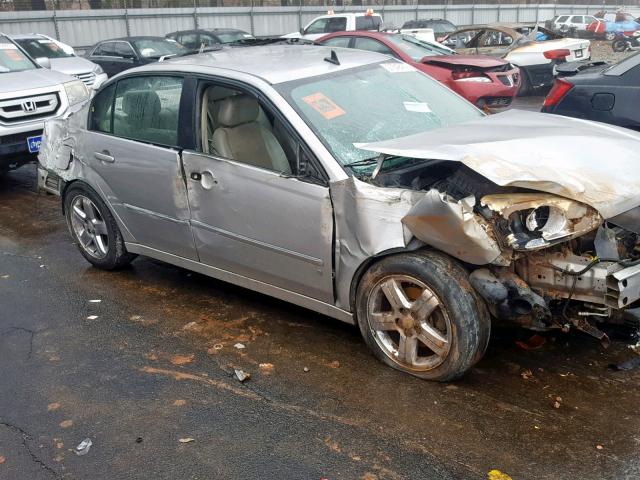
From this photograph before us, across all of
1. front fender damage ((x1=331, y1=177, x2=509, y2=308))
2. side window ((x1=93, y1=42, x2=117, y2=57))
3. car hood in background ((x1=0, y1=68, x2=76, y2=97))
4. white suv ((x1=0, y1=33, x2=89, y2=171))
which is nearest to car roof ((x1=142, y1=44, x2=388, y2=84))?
front fender damage ((x1=331, y1=177, x2=509, y2=308))

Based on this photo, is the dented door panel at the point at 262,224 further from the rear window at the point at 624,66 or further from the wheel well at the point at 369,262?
the rear window at the point at 624,66

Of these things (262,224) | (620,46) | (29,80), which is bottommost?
(620,46)

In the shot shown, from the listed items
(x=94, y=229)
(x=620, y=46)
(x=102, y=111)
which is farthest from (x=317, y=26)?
(x=94, y=229)

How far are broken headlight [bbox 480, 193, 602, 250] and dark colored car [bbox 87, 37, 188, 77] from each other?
14380 millimetres

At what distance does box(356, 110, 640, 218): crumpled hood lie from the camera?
3326 millimetres

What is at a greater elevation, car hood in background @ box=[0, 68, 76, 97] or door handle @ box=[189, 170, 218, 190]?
car hood in background @ box=[0, 68, 76, 97]

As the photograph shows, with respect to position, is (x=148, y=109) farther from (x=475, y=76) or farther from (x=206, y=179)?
(x=475, y=76)

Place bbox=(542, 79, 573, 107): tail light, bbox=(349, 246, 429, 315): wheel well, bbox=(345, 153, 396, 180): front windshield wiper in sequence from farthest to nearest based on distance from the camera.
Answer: bbox=(542, 79, 573, 107): tail light, bbox=(345, 153, 396, 180): front windshield wiper, bbox=(349, 246, 429, 315): wheel well

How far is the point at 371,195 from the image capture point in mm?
3654

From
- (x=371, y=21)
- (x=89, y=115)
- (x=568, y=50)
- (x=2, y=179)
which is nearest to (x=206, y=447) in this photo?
(x=89, y=115)

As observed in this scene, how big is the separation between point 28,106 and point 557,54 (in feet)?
35.5

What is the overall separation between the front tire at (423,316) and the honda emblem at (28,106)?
20.4 feet

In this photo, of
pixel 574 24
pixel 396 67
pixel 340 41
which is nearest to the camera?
pixel 396 67

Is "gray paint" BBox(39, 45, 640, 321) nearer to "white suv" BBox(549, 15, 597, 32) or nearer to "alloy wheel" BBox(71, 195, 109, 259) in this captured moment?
"alloy wheel" BBox(71, 195, 109, 259)
